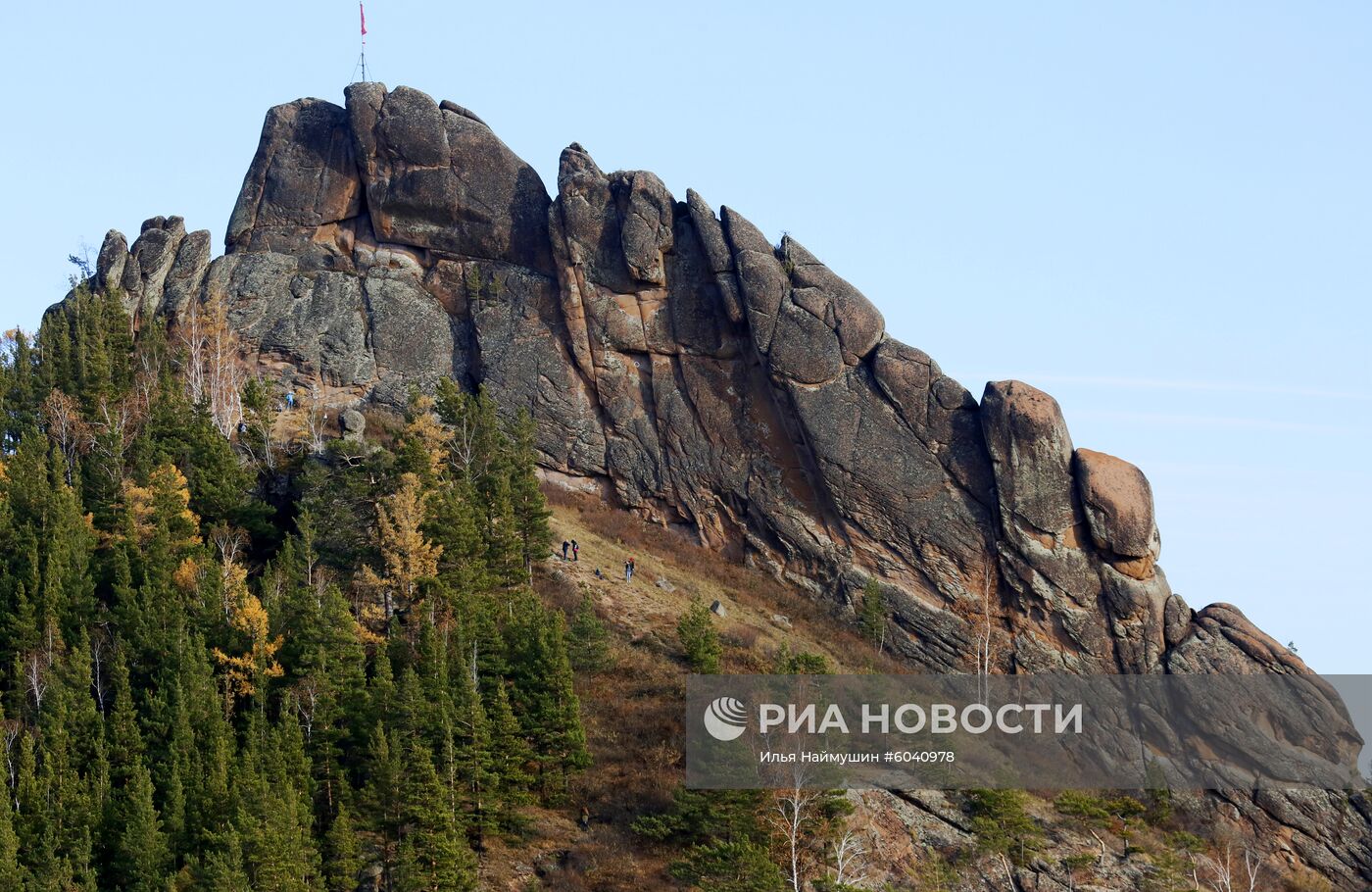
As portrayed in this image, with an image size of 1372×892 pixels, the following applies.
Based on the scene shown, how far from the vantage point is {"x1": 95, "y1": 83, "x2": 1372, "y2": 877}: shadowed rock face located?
321 feet

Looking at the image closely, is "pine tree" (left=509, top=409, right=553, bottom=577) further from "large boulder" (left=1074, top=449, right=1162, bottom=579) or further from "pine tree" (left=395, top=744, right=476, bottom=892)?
"large boulder" (left=1074, top=449, right=1162, bottom=579)

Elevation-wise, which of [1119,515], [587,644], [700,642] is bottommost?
[587,644]

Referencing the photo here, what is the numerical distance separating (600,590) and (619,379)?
66.7 ft

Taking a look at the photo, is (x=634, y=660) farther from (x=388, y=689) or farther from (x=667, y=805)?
(x=388, y=689)

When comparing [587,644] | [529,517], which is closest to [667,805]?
[587,644]

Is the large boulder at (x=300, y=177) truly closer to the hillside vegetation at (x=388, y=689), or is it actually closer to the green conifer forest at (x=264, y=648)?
the green conifer forest at (x=264, y=648)

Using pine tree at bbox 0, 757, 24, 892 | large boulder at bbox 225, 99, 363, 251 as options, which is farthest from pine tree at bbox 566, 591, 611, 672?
large boulder at bbox 225, 99, 363, 251

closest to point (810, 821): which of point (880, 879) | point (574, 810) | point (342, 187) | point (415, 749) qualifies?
point (880, 879)

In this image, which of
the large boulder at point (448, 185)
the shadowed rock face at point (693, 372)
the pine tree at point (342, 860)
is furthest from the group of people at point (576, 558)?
the pine tree at point (342, 860)

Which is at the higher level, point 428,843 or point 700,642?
point 700,642

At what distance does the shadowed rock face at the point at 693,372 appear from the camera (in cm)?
9794

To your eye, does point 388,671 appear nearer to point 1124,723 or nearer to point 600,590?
point 600,590

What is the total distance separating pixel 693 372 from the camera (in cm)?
10769

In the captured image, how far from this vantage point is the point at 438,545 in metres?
84.1
